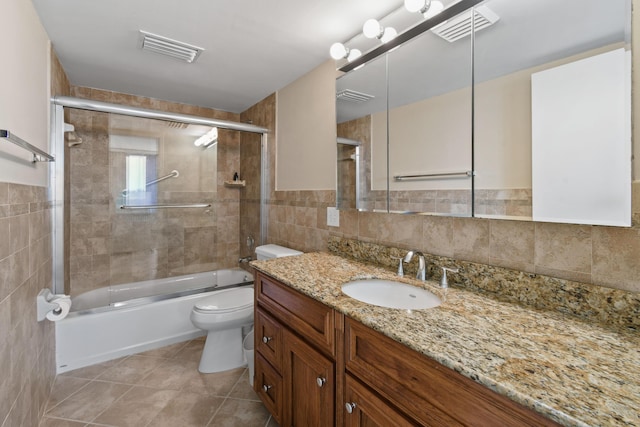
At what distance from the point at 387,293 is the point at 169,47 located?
2.01 meters

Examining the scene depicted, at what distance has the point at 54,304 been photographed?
1677 millimetres

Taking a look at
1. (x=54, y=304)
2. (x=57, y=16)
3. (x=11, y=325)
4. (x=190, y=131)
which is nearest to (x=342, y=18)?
(x=57, y=16)

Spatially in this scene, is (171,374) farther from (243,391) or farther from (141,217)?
(141,217)

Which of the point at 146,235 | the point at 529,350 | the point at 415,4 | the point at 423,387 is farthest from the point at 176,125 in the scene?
the point at 529,350

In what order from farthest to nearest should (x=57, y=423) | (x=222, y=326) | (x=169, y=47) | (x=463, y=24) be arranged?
(x=222, y=326), (x=169, y=47), (x=57, y=423), (x=463, y=24)

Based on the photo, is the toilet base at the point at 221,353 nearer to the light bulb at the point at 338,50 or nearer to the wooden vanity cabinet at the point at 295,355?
the wooden vanity cabinet at the point at 295,355

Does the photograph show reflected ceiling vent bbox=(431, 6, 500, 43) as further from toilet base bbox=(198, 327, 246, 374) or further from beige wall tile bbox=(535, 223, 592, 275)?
toilet base bbox=(198, 327, 246, 374)

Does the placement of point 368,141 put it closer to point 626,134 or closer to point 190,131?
point 626,134

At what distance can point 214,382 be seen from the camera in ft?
6.60

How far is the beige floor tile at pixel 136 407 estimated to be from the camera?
166 cm

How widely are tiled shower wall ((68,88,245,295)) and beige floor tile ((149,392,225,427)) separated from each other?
53.6 inches

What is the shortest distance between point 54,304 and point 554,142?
2461 millimetres

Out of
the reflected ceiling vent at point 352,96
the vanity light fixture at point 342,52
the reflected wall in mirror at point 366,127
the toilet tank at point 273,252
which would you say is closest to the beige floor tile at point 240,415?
the toilet tank at point 273,252

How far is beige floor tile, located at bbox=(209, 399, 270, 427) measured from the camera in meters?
1.66
